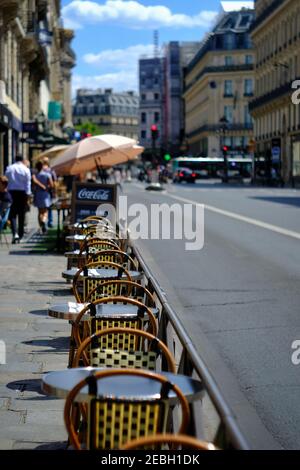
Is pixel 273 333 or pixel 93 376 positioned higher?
pixel 93 376

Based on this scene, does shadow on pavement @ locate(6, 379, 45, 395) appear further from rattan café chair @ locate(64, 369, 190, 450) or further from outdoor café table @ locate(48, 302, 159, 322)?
rattan café chair @ locate(64, 369, 190, 450)

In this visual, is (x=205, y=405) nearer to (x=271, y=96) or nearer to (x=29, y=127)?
(x=29, y=127)

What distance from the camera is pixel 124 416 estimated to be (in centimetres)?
454

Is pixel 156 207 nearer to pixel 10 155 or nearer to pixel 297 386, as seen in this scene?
pixel 10 155

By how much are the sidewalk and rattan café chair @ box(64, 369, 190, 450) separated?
1.72m

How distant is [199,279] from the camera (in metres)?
16.1

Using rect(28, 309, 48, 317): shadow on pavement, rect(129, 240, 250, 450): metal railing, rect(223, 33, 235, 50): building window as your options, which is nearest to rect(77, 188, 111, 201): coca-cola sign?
rect(28, 309, 48, 317): shadow on pavement

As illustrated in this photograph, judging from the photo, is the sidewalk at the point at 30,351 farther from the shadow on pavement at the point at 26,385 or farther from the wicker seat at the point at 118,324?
the wicker seat at the point at 118,324

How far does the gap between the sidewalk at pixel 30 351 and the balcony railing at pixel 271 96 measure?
70.8 m

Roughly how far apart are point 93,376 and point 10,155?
128ft

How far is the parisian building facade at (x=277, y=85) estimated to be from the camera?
84.9 m

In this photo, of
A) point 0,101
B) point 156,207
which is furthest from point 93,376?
point 156,207

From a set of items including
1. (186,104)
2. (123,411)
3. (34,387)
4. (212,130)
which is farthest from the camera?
(186,104)
